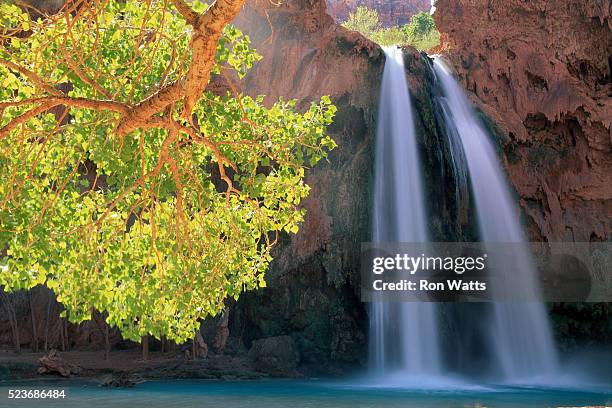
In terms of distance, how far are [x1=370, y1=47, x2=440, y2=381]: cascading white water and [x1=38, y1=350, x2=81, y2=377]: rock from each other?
9.96 m

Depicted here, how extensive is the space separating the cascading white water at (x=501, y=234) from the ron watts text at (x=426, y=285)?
125 centimetres

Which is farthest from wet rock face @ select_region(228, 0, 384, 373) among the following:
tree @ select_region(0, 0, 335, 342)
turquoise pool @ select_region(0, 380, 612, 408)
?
tree @ select_region(0, 0, 335, 342)

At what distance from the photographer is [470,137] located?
23781 mm

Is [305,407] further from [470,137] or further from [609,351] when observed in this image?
[609,351]

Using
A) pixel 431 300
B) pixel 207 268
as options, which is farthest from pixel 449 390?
pixel 207 268

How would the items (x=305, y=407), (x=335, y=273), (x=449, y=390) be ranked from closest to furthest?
(x=305, y=407)
(x=449, y=390)
(x=335, y=273)

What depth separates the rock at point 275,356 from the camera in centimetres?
2205

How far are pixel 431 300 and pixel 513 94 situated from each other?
8.53m

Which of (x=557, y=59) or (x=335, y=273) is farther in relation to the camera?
(x=557, y=59)

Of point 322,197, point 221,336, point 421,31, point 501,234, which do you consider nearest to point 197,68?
point 322,197

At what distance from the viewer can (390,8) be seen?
4380 inches

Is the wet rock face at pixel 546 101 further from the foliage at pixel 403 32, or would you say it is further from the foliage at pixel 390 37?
the foliage at pixel 390 37

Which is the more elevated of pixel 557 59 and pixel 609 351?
pixel 557 59

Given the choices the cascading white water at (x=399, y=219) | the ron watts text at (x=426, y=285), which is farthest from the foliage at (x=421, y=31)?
the ron watts text at (x=426, y=285)
